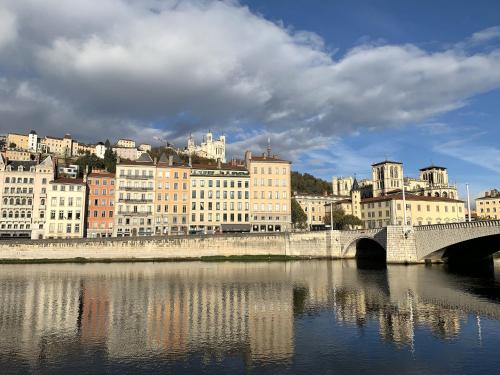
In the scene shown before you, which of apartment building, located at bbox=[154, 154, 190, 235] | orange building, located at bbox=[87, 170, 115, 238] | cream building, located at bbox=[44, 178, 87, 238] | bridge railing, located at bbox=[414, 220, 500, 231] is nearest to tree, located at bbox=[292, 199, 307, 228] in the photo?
apartment building, located at bbox=[154, 154, 190, 235]

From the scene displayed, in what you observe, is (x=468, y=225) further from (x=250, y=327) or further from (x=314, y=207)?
(x=314, y=207)

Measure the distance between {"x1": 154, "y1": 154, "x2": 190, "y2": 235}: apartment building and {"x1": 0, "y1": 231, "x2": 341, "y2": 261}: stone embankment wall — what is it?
17.1m

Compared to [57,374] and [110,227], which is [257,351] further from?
[110,227]

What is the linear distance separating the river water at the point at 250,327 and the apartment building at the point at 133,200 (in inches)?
1835

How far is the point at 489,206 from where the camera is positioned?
168 meters

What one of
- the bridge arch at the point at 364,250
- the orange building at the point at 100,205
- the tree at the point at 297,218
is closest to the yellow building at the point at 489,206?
the tree at the point at 297,218

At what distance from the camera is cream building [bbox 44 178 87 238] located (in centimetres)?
9138

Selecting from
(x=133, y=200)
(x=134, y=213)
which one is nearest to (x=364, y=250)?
(x=134, y=213)

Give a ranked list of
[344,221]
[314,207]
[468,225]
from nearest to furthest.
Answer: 1. [468,225]
2. [344,221]
3. [314,207]

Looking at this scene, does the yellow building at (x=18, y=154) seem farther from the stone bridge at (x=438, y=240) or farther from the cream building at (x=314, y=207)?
the stone bridge at (x=438, y=240)

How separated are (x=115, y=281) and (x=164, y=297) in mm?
13712

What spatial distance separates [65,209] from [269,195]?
46005 millimetres

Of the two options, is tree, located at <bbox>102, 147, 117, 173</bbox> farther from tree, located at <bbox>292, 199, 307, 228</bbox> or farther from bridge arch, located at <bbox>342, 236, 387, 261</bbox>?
bridge arch, located at <bbox>342, 236, 387, 261</bbox>

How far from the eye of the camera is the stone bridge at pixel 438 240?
180 feet
